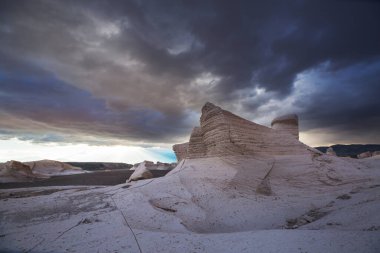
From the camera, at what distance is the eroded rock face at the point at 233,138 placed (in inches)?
355

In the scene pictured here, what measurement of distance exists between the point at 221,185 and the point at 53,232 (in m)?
4.64

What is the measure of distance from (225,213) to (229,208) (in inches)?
11.3

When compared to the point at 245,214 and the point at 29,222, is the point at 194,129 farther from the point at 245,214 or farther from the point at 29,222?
the point at 29,222

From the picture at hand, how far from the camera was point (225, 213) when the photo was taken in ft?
18.6

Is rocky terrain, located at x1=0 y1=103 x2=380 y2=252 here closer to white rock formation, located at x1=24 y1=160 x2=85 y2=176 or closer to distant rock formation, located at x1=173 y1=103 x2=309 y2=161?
distant rock formation, located at x1=173 y1=103 x2=309 y2=161

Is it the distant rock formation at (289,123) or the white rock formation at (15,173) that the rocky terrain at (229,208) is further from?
the white rock formation at (15,173)

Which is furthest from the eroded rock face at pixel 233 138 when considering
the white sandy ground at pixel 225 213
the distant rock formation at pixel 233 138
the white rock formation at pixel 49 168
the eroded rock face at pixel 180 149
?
the white rock formation at pixel 49 168

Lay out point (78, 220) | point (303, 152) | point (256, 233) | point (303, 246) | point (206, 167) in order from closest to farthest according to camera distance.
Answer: point (303, 246) < point (256, 233) < point (78, 220) < point (206, 167) < point (303, 152)

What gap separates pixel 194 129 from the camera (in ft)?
38.4

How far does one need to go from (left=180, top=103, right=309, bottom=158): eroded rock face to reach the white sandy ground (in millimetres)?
447

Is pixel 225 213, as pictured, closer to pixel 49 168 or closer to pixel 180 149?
pixel 180 149

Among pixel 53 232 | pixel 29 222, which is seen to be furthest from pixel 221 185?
pixel 29 222

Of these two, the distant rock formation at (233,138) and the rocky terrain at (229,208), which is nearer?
the rocky terrain at (229,208)

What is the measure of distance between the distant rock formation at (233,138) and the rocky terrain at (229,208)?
4 centimetres
